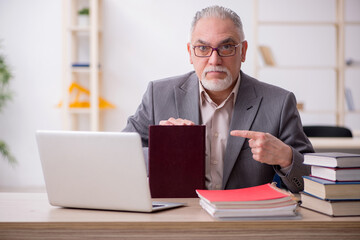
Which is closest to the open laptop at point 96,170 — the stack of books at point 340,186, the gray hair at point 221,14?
the stack of books at point 340,186

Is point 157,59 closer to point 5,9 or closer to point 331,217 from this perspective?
point 5,9

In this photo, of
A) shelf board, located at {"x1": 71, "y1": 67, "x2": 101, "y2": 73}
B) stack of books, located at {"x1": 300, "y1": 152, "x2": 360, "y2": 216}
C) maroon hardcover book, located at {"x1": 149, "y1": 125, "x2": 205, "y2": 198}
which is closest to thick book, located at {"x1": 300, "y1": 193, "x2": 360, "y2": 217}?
stack of books, located at {"x1": 300, "y1": 152, "x2": 360, "y2": 216}

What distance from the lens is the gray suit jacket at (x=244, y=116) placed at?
1.87 m

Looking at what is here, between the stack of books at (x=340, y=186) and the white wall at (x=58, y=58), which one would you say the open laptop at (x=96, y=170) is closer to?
the stack of books at (x=340, y=186)

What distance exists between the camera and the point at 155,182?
1.53 metres

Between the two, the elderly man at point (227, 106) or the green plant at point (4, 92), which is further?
the green plant at point (4, 92)

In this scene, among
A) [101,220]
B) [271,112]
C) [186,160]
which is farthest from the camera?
[271,112]

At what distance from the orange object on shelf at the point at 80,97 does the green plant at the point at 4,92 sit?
1.90 ft

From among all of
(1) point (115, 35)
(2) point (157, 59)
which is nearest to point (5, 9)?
(1) point (115, 35)

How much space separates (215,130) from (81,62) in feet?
11.2

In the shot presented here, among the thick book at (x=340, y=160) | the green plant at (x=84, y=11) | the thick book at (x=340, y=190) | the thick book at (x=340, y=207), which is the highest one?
the green plant at (x=84, y=11)

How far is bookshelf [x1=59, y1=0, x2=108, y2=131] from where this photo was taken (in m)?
4.73

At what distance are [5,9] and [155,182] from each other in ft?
14.2

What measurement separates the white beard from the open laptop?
0.73m
